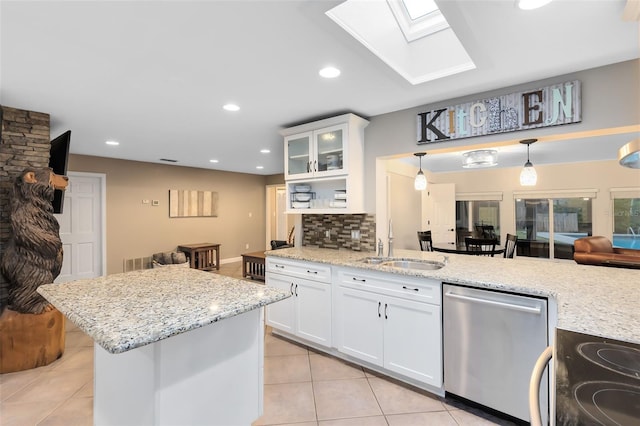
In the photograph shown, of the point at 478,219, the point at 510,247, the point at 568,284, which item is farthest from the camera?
the point at 478,219

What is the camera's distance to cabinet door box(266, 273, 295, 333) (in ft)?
9.99

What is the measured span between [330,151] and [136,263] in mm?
4994

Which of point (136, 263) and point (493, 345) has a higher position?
point (493, 345)

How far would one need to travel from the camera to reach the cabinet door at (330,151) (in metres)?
3.02

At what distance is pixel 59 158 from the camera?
3.00 meters

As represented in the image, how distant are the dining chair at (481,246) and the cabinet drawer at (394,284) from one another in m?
3.01

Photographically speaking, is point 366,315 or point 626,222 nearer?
point 366,315

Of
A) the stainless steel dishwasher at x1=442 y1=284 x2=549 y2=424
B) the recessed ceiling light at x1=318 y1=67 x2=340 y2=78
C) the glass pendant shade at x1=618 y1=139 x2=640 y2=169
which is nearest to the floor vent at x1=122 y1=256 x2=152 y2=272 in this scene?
the recessed ceiling light at x1=318 y1=67 x2=340 y2=78

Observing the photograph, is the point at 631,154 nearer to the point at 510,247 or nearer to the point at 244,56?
the point at 244,56

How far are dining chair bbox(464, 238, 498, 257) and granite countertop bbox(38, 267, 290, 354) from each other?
4.21 metres

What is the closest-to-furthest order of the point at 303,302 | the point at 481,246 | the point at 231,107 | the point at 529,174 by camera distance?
the point at 231,107 → the point at 303,302 → the point at 529,174 → the point at 481,246

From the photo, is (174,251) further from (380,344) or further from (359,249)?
(380,344)

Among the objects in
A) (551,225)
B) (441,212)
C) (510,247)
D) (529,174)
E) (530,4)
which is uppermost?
(530,4)

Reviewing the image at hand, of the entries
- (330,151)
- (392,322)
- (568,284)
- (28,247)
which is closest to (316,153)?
(330,151)
